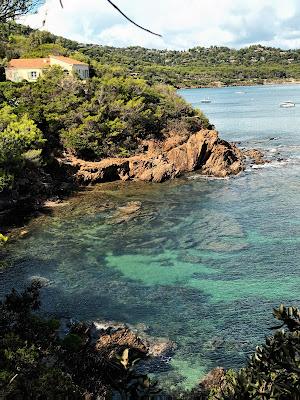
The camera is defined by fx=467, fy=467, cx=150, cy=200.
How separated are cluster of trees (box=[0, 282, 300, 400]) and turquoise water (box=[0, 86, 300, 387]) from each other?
2671 mm

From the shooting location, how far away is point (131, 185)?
44188 mm

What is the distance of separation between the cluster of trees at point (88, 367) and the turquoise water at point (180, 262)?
267 centimetres

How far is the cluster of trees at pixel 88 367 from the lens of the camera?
777 cm

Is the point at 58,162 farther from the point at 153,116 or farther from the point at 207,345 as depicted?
the point at 207,345

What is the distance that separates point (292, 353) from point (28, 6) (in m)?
9.31

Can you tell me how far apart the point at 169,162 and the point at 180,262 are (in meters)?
23.6

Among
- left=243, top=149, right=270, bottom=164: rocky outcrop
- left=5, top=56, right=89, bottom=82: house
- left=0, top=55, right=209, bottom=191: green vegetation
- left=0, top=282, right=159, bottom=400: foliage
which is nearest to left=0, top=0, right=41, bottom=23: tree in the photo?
left=0, top=282, right=159, bottom=400: foliage

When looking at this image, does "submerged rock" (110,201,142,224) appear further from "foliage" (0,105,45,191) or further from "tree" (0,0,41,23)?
"tree" (0,0,41,23)

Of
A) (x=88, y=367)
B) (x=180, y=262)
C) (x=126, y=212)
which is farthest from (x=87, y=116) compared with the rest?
(x=88, y=367)

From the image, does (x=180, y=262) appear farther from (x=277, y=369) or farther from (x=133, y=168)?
(x=133, y=168)

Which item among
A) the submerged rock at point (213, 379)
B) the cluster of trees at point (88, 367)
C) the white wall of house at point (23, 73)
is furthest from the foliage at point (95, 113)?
the submerged rock at point (213, 379)

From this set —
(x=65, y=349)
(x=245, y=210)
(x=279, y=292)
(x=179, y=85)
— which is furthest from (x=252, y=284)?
(x=179, y=85)

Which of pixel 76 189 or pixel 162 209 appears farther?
pixel 76 189

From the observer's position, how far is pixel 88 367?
1542cm
